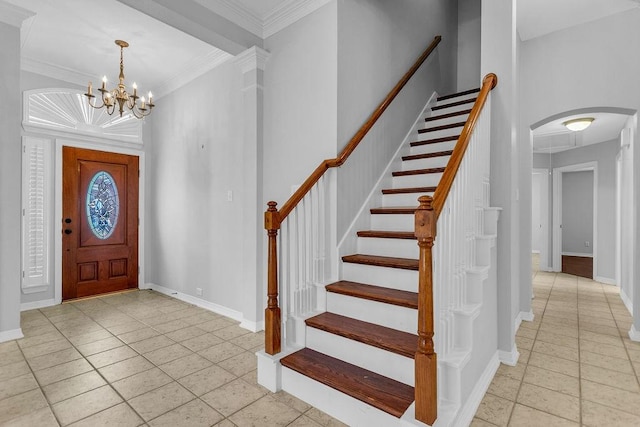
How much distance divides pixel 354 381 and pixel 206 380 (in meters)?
1.15

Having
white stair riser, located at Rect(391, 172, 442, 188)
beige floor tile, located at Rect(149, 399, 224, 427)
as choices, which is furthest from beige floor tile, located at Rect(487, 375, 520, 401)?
beige floor tile, located at Rect(149, 399, 224, 427)

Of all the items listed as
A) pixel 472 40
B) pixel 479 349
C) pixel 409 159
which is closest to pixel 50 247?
pixel 409 159

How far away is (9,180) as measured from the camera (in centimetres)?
314

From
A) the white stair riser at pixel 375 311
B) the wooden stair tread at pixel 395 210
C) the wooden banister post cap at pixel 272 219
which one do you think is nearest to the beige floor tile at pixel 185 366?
the white stair riser at pixel 375 311

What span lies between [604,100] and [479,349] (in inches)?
117

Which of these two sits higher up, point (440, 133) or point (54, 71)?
point (54, 71)

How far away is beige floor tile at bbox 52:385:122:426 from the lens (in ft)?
6.43

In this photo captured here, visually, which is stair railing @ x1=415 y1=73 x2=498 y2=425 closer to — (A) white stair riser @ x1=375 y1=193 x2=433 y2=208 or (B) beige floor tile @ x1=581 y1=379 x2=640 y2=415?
(A) white stair riser @ x1=375 y1=193 x2=433 y2=208

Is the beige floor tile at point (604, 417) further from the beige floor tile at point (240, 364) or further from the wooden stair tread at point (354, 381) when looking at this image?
the beige floor tile at point (240, 364)

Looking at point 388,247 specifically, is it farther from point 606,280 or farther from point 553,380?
point 606,280

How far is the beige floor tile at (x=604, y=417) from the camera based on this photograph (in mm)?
1873

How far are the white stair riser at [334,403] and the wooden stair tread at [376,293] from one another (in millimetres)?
619

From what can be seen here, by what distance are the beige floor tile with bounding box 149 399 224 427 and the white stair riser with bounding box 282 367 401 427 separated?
0.47 meters

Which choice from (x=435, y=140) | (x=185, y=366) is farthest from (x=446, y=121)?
(x=185, y=366)
